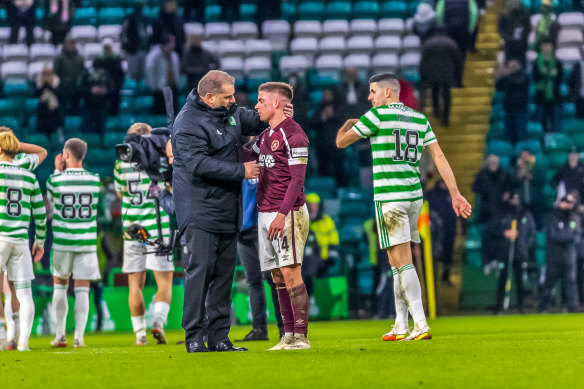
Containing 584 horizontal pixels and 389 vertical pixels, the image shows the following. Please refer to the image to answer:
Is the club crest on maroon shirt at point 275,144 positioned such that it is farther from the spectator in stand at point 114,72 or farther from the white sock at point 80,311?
the spectator in stand at point 114,72

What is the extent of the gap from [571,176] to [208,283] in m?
8.58

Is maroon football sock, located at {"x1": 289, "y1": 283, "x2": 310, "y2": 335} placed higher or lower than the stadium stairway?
lower

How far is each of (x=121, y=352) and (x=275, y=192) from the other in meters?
1.87

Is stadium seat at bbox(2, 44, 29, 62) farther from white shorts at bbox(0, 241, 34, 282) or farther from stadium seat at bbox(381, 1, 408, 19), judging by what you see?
white shorts at bbox(0, 241, 34, 282)

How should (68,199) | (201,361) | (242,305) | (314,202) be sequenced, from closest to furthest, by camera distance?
(201,361), (68,199), (242,305), (314,202)

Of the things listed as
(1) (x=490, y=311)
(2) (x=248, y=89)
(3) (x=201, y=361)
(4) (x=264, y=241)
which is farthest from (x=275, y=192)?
(2) (x=248, y=89)

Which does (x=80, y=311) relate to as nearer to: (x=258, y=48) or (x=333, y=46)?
(x=258, y=48)

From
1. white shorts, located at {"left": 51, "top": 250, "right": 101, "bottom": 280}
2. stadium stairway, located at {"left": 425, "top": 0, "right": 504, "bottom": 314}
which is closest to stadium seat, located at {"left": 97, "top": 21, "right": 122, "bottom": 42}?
stadium stairway, located at {"left": 425, "top": 0, "right": 504, "bottom": 314}

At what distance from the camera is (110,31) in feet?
50.9

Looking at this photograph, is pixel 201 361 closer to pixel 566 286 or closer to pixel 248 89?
pixel 566 286

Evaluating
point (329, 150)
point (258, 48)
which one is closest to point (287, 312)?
point (329, 150)

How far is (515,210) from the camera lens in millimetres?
13492

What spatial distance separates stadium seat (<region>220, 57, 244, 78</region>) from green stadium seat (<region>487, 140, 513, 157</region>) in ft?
13.0

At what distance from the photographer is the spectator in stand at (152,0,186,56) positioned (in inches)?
598
